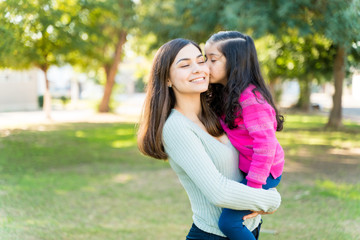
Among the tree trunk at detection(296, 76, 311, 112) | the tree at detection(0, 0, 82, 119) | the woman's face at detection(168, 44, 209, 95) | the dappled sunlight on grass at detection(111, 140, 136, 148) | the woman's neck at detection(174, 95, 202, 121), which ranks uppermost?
the tree at detection(0, 0, 82, 119)

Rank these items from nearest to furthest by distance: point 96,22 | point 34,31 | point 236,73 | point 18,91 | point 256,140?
1. point 256,140
2. point 236,73
3. point 34,31
4. point 96,22
5. point 18,91

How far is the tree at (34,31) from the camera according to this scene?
341 inches

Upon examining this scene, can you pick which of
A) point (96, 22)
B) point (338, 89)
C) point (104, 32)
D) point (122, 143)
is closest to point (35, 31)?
point (122, 143)

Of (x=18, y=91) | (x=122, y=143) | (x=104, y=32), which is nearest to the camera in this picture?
(x=122, y=143)

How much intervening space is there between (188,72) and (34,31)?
12.2m

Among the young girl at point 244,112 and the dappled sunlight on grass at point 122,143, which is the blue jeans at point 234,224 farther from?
the dappled sunlight on grass at point 122,143

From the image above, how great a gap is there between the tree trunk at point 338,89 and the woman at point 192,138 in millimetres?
13135

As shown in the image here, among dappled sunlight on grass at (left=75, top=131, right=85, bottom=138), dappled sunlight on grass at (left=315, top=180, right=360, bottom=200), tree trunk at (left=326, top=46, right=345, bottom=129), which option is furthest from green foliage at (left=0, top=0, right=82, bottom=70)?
tree trunk at (left=326, top=46, right=345, bottom=129)

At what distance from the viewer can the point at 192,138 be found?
69.7 inches

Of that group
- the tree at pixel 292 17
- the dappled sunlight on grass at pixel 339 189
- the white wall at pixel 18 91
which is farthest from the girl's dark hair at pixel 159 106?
the white wall at pixel 18 91

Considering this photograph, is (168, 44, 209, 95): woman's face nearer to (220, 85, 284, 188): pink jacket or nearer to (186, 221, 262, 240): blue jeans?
(220, 85, 284, 188): pink jacket

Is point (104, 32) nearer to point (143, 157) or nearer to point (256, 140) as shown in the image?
point (143, 157)

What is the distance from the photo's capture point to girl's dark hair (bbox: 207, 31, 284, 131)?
1982 millimetres

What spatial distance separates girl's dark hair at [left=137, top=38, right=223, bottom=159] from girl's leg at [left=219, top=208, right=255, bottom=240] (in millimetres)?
365
